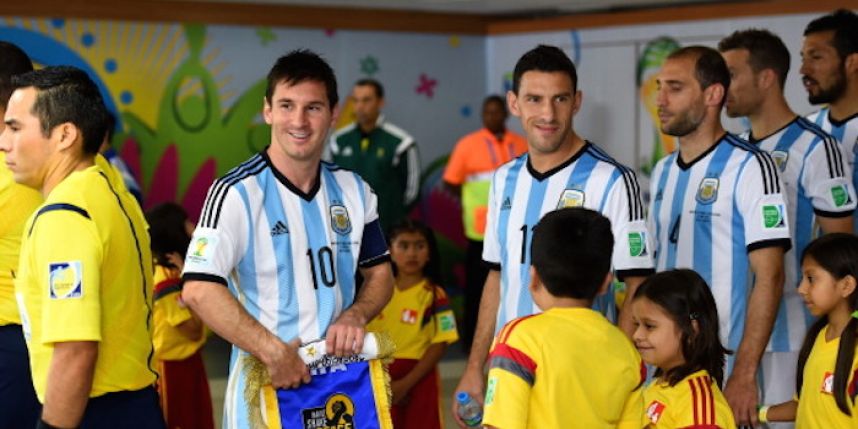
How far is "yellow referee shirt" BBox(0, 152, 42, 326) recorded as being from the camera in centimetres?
366

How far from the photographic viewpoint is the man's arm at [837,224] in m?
4.48

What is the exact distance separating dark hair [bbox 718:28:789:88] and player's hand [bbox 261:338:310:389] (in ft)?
7.34

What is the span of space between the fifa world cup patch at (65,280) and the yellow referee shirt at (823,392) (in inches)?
89.2

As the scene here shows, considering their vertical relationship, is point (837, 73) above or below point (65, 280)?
above

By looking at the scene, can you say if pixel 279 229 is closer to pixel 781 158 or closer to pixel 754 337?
pixel 754 337

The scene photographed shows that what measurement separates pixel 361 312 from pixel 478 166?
19.7ft

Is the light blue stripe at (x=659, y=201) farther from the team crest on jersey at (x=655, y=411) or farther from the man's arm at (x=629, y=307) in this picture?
the team crest on jersey at (x=655, y=411)

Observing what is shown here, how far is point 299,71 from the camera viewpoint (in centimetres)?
344

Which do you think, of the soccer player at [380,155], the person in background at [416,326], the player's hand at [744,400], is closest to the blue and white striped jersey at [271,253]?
the player's hand at [744,400]

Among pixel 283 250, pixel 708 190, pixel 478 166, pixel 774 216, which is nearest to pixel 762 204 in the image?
pixel 774 216

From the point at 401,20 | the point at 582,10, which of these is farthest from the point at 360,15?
the point at 582,10

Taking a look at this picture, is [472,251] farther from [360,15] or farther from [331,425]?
[331,425]

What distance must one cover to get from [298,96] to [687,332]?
4.18ft

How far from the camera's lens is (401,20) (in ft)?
34.0
